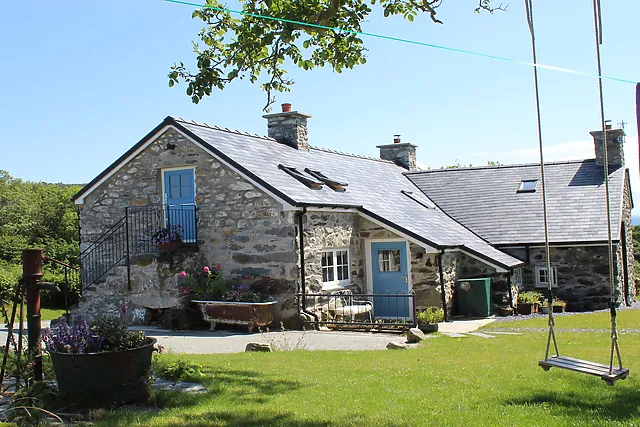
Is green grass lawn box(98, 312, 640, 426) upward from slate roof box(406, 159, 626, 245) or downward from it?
downward

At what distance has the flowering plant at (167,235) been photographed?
16.2m

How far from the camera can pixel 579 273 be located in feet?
65.4

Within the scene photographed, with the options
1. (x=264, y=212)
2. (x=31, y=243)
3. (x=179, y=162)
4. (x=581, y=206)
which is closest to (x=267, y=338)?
(x=264, y=212)

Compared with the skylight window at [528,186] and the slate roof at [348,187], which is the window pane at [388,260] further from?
the skylight window at [528,186]

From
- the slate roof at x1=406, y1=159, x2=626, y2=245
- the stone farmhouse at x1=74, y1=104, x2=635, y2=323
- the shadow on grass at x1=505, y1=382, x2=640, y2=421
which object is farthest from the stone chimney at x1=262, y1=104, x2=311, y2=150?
the shadow on grass at x1=505, y1=382, x2=640, y2=421

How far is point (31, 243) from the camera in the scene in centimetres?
3055

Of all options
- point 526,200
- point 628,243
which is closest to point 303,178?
point 526,200

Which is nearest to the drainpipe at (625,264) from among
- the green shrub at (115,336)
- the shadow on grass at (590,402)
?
the shadow on grass at (590,402)

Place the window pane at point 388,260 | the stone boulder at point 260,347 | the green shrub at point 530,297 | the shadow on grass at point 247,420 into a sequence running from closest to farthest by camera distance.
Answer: the shadow on grass at point 247,420 → the stone boulder at point 260,347 → the window pane at point 388,260 → the green shrub at point 530,297

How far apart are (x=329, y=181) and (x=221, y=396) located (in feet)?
37.7

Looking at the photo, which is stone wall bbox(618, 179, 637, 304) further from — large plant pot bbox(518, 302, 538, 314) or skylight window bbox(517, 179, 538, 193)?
large plant pot bbox(518, 302, 538, 314)

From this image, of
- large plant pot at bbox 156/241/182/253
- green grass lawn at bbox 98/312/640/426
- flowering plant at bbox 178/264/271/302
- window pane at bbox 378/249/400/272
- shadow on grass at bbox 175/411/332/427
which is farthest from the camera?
window pane at bbox 378/249/400/272

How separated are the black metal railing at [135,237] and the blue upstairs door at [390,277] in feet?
15.8

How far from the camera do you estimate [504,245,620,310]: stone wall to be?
19.7 m
